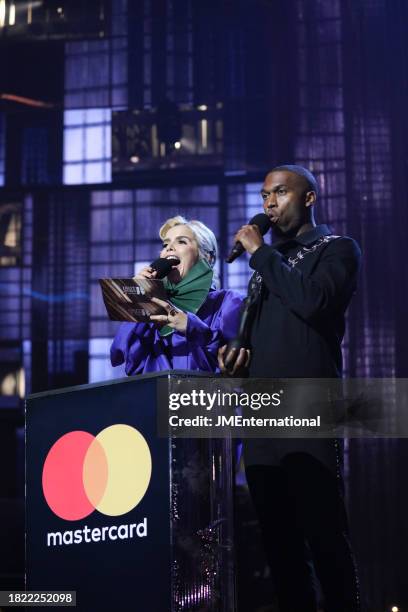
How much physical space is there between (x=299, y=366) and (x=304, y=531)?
385mm

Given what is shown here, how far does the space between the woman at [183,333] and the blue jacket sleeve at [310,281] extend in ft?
1.18

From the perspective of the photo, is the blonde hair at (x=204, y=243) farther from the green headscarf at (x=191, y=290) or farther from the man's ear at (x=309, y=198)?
the man's ear at (x=309, y=198)

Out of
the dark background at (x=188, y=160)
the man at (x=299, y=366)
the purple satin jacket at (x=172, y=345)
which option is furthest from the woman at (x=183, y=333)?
the dark background at (x=188, y=160)

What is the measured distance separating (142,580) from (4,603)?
53 cm

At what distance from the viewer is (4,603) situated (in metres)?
2.22

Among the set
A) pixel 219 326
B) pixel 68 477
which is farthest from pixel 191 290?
pixel 68 477

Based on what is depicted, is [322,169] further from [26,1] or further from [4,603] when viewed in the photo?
[4,603]

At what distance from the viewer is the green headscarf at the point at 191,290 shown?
252 cm

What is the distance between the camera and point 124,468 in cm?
197

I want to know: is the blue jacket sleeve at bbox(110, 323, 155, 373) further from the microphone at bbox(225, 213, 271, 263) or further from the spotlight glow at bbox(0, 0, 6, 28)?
the spotlight glow at bbox(0, 0, 6, 28)

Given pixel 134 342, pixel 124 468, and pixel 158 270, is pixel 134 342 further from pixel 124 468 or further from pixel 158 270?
pixel 124 468

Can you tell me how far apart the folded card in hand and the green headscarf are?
0.17 metres

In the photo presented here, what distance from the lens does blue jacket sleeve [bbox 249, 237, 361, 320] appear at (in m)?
2.08

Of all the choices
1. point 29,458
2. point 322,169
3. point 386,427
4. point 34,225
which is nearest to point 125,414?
point 29,458
